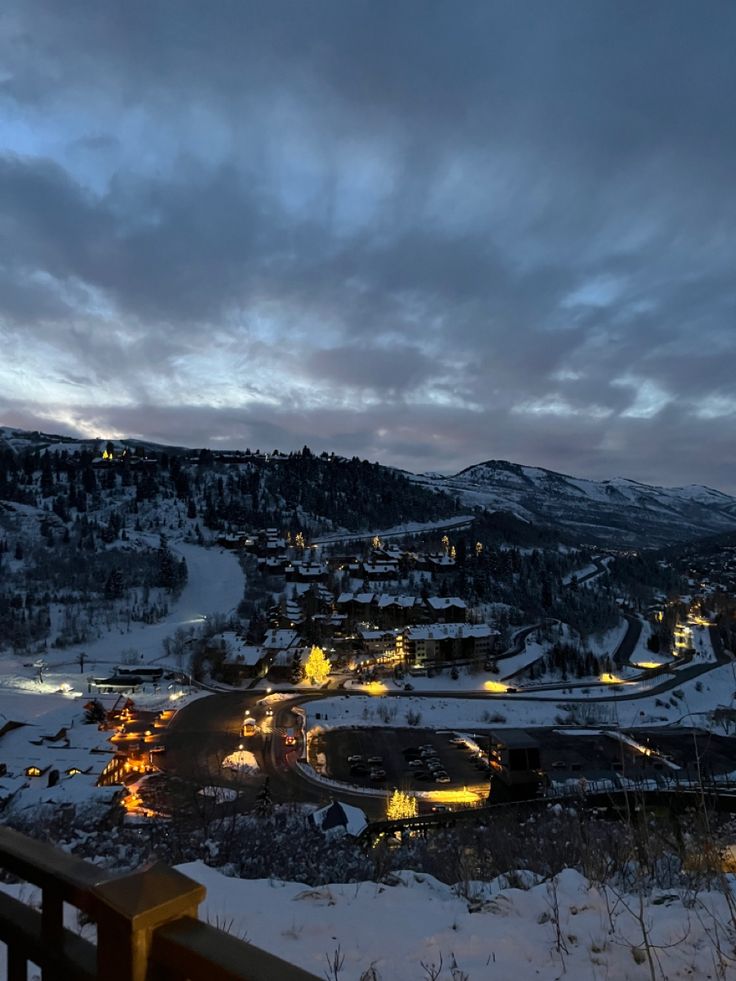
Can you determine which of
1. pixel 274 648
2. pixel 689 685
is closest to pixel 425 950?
pixel 274 648

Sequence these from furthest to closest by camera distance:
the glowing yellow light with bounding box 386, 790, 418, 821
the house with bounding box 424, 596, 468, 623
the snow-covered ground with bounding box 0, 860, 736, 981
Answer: the house with bounding box 424, 596, 468, 623, the glowing yellow light with bounding box 386, 790, 418, 821, the snow-covered ground with bounding box 0, 860, 736, 981

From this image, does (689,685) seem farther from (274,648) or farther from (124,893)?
(124,893)

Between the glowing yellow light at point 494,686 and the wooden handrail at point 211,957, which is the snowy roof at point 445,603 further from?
the wooden handrail at point 211,957

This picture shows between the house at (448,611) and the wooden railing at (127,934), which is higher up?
the wooden railing at (127,934)

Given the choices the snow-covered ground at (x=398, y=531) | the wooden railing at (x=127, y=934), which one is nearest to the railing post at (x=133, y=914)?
the wooden railing at (x=127, y=934)

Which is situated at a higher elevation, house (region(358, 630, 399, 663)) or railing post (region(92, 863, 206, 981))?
railing post (region(92, 863, 206, 981))

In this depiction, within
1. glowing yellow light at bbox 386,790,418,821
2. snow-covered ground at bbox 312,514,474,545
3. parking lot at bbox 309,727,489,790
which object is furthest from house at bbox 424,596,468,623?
snow-covered ground at bbox 312,514,474,545

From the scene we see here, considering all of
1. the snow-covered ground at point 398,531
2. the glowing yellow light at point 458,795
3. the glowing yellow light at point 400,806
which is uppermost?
the snow-covered ground at point 398,531

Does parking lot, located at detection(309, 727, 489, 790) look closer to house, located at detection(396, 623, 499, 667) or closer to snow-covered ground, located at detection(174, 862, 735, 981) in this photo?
house, located at detection(396, 623, 499, 667)
